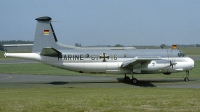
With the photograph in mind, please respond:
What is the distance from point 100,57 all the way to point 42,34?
5873 millimetres

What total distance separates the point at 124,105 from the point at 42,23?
1655cm

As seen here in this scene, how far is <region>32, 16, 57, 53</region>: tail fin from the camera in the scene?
25781mm

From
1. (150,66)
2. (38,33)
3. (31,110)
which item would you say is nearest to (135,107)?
(31,110)

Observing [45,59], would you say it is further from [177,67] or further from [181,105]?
[181,105]

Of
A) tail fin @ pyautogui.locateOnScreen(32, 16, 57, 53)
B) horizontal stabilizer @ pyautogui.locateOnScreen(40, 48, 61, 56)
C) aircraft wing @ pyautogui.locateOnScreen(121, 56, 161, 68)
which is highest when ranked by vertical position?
tail fin @ pyautogui.locateOnScreen(32, 16, 57, 53)

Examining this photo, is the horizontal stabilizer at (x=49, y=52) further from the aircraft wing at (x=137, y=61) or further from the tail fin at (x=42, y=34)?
the aircraft wing at (x=137, y=61)

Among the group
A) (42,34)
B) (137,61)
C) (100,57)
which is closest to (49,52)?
(42,34)

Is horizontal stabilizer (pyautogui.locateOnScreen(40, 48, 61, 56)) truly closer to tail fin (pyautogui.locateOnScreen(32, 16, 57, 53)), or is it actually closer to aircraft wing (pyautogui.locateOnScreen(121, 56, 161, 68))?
tail fin (pyautogui.locateOnScreen(32, 16, 57, 53))

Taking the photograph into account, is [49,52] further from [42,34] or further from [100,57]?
[100,57]

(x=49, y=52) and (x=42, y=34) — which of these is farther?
(x=42, y=34)

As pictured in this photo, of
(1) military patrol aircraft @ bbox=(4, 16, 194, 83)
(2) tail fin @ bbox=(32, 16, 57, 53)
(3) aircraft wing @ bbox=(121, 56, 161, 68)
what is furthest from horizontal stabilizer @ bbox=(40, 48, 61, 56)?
(3) aircraft wing @ bbox=(121, 56, 161, 68)

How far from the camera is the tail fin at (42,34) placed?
1015 inches

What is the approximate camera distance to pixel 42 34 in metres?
25.8

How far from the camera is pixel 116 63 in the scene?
2658 centimetres
